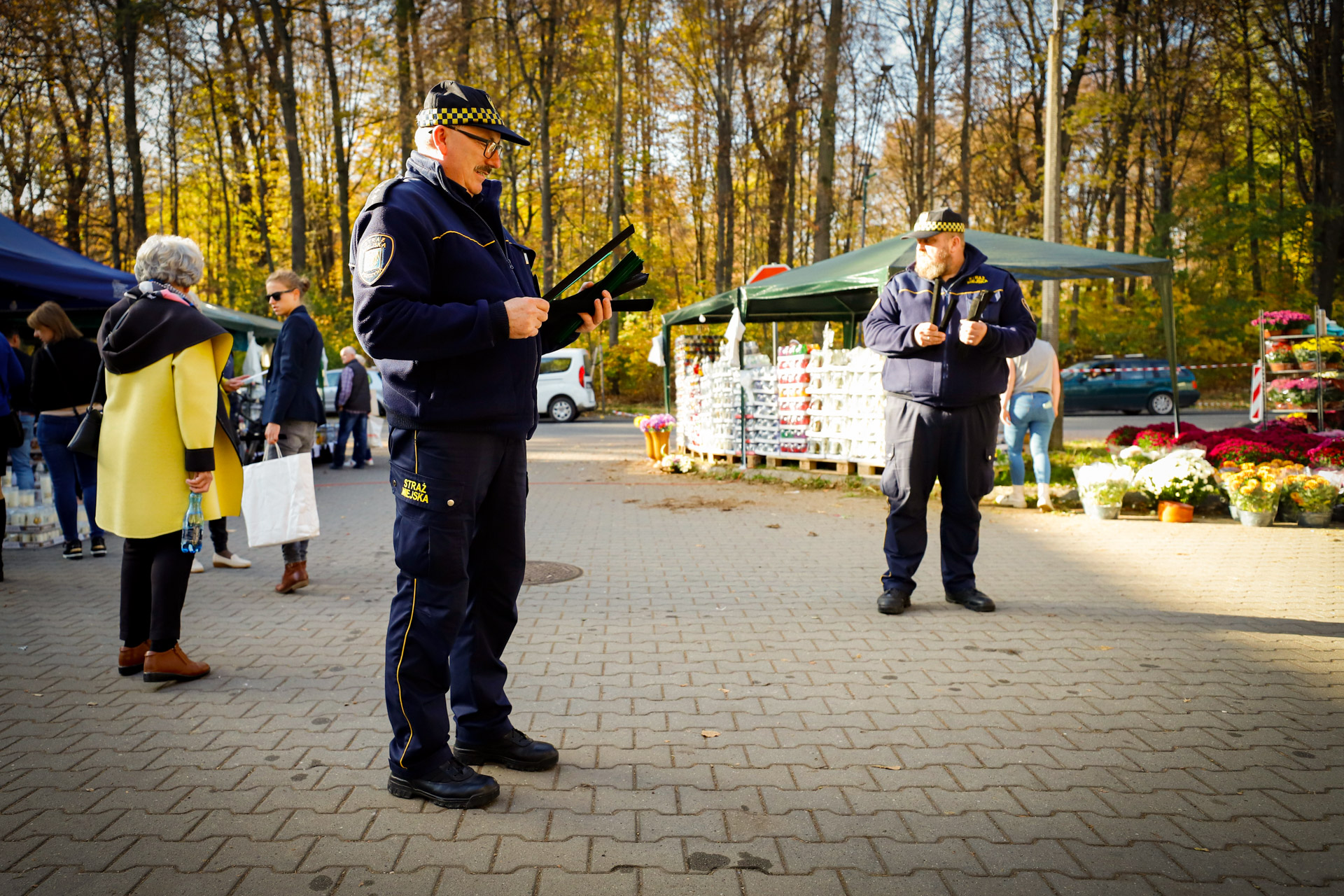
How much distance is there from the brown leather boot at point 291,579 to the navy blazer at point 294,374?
0.93 m

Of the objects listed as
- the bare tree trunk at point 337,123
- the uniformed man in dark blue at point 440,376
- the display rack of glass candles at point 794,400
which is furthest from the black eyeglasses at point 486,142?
the bare tree trunk at point 337,123

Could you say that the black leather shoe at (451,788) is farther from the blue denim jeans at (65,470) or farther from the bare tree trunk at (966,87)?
the bare tree trunk at (966,87)

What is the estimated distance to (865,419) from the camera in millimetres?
10781

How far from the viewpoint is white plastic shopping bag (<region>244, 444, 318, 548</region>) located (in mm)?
5363

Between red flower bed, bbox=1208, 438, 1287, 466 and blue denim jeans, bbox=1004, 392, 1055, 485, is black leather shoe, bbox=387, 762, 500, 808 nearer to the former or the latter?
blue denim jeans, bbox=1004, 392, 1055, 485

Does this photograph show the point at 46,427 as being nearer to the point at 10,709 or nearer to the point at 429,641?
the point at 10,709

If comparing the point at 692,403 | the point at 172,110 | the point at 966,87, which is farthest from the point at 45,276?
the point at 966,87

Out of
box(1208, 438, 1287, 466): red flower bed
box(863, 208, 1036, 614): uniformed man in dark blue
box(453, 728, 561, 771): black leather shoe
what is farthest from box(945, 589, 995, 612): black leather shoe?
box(1208, 438, 1287, 466): red flower bed

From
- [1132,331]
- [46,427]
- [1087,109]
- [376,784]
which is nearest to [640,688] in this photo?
[376,784]

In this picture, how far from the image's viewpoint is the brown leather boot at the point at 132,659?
423cm

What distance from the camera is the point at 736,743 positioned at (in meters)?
3.38

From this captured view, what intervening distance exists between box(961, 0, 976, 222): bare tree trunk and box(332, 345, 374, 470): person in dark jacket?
785 inches

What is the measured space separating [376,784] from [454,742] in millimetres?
338

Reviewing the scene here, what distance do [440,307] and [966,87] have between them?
28877 mm
